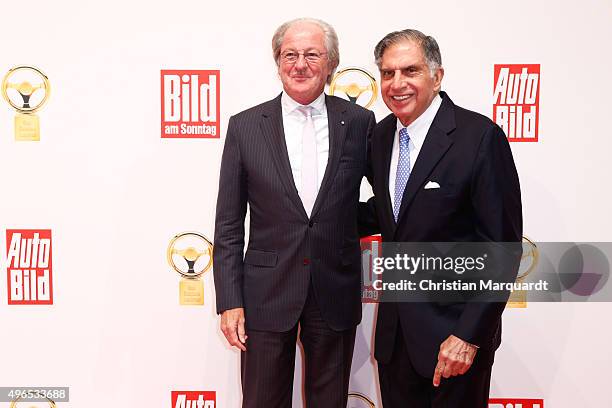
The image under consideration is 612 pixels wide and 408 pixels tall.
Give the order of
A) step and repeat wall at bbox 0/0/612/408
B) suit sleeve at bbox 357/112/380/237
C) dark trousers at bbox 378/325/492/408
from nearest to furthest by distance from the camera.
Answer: dark trousers at bbox 378/325/492/408, suit sleeve at bbox 357/112/380/237, step and repeat wall at bbox 0/0/612/408

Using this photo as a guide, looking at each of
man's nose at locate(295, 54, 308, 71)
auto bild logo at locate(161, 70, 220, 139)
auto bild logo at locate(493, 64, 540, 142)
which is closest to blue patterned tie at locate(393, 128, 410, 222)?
man's nose at locate(295, 54, 308, 71)

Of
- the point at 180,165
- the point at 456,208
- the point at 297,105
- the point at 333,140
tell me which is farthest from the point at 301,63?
the point at 180,165

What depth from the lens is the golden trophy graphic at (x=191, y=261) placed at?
2.24m

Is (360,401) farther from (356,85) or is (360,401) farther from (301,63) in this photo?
(301,63)

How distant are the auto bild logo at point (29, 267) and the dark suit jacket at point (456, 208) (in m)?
1.45

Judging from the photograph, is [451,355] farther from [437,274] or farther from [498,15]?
[498,15]

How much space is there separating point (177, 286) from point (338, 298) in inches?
33.5

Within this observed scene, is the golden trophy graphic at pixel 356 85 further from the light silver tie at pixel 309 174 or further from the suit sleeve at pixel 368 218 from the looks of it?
the light silver tie at pixel 309 174

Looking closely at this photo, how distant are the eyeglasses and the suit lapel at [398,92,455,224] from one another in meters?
0.40

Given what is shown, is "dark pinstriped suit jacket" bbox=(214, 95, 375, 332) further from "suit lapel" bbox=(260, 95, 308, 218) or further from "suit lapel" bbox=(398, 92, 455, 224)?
"suit lapel" bbox=(398, 92, 455, 224)

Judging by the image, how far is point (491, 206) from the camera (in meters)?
1.43

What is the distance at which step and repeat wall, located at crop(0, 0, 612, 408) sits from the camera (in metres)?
2.15

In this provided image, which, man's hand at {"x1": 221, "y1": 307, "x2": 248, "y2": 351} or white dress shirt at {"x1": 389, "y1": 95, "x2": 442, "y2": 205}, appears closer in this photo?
white dress shirt at {"x1": 389, "y1": 95, "x2": 442, "y2": 205}

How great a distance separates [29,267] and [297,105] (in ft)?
4.44
